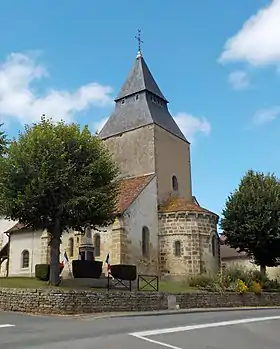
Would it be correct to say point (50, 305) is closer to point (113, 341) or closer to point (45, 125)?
point (113, 341)

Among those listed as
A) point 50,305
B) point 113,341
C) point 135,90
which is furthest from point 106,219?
point 135,90

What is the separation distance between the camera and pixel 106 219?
23.7 m

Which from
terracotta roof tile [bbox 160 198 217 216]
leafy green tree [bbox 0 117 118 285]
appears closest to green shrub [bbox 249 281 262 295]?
terracotta roof tile [bbox 160 198 217 216]

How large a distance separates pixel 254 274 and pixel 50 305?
647 inches

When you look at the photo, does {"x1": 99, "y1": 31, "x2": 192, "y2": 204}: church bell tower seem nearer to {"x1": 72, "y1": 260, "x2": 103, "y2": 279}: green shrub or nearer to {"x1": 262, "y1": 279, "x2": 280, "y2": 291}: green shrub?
{"x1": 262, "y1": 279, "x2": 280, "y2": 291}: green shrub

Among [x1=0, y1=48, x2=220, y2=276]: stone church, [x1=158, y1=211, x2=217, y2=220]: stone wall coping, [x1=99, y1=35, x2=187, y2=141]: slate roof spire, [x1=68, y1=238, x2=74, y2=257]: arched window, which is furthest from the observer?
[x1=99, y1=35, x2=187, y2=141]: slate roof spire

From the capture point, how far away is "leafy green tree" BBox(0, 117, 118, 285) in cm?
2184

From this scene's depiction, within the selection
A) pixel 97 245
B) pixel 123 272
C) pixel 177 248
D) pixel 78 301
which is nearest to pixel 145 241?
pixel 177 248

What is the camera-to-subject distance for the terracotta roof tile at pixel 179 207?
1287 inches

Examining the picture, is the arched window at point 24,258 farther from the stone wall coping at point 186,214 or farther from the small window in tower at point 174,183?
the small window in tower at point 174,183

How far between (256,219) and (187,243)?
510 centimetres

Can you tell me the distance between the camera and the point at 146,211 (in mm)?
32906

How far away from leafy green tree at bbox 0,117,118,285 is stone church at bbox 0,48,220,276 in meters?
7.43

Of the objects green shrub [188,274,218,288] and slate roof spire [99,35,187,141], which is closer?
green shrub [188,274,218,288]
